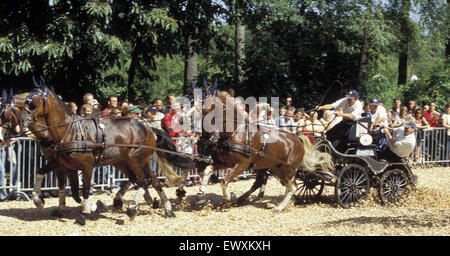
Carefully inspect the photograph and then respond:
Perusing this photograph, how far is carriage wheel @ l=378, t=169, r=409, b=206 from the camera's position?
983 cm

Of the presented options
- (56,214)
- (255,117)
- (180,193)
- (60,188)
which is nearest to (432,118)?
(255,117)

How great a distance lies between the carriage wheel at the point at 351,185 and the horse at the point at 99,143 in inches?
114

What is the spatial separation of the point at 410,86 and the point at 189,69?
9250mm

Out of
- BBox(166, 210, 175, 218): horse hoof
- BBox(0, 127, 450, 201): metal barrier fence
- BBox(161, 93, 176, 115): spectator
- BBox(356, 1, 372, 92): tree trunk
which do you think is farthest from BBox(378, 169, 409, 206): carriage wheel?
BBox(356, 1, 372, 92): tree trunk

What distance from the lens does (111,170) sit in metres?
11.3

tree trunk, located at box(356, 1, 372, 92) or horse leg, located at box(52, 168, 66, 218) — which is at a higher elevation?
tree trunk, located at box(356, 1, 372, 92)

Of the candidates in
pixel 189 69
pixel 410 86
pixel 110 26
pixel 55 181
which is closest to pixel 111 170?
pixel 55 181

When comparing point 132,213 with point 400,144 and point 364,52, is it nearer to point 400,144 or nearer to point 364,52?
point 400,144

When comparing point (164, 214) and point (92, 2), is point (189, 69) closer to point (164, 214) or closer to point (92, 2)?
point (92, 2)

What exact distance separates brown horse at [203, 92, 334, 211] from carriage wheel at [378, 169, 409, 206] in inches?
44.8

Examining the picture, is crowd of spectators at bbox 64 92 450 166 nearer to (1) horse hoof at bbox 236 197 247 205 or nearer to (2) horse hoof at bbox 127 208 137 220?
(1) horse hoof at bbox 236 197 247 205

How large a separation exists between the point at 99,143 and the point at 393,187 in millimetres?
5611

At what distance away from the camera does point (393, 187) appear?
32.7 ft

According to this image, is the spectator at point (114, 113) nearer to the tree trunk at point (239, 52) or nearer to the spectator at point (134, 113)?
the spectator at point (134, 113)
